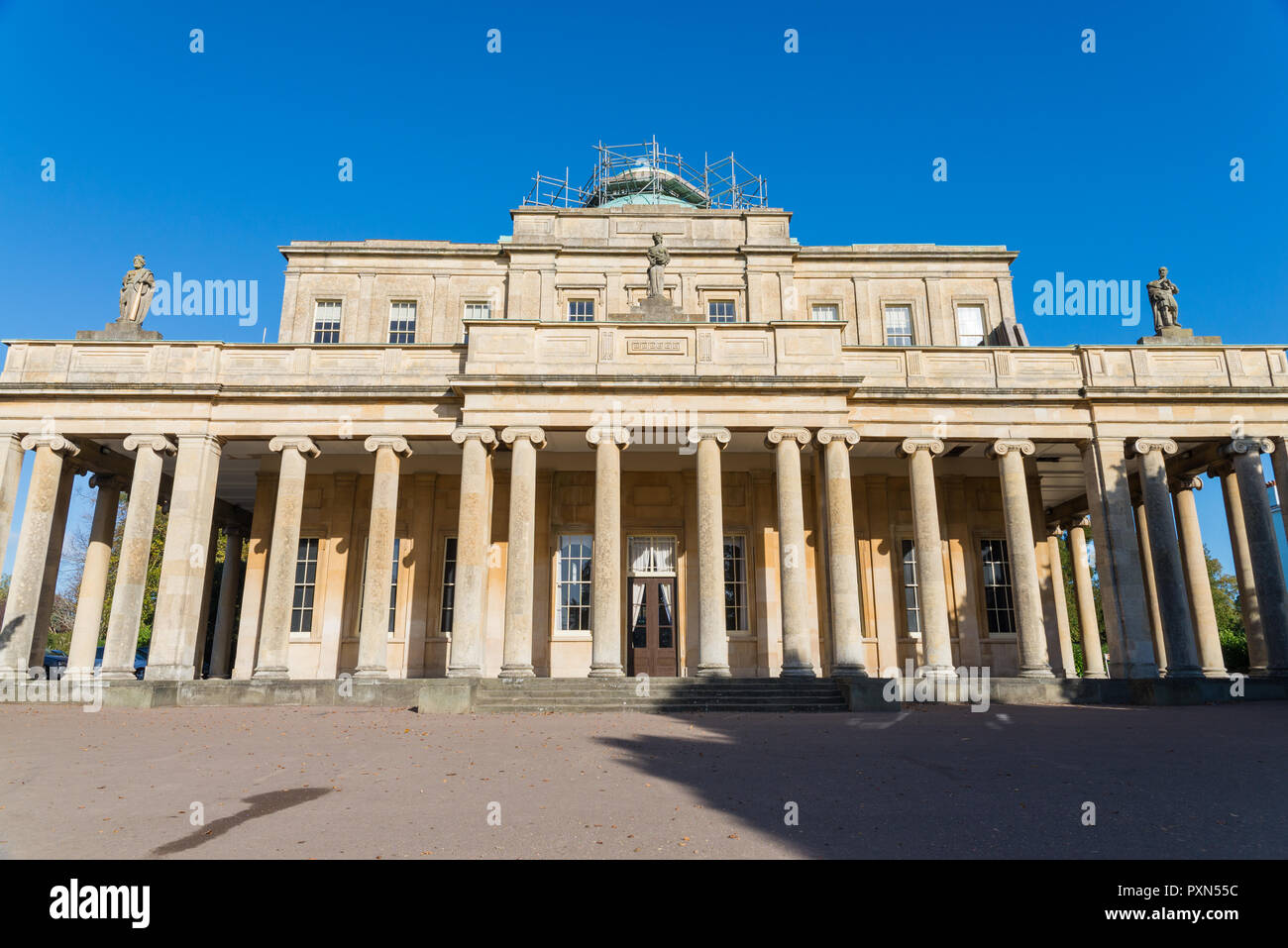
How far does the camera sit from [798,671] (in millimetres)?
18312

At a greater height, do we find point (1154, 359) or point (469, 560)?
point (1154, 359)

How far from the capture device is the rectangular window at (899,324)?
2719cm

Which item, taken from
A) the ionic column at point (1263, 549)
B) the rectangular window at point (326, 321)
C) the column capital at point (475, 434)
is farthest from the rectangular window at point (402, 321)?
the ionic column at point (1263, 549)

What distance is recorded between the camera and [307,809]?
25.2ft

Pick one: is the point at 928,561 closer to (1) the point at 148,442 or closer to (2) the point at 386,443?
(2) the point at 386,443

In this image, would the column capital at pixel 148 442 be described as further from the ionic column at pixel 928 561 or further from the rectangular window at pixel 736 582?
the ionic column at pixel 928 561

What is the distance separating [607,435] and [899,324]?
1322 cm

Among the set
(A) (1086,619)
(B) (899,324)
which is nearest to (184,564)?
(B) (899,324)

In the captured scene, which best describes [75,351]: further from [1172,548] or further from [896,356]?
[1172,548]

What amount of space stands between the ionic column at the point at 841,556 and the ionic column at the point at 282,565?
1387cm

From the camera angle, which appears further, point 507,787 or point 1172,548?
point 1172,548

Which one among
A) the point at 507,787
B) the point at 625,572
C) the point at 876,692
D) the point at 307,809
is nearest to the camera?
the point at 307,809
